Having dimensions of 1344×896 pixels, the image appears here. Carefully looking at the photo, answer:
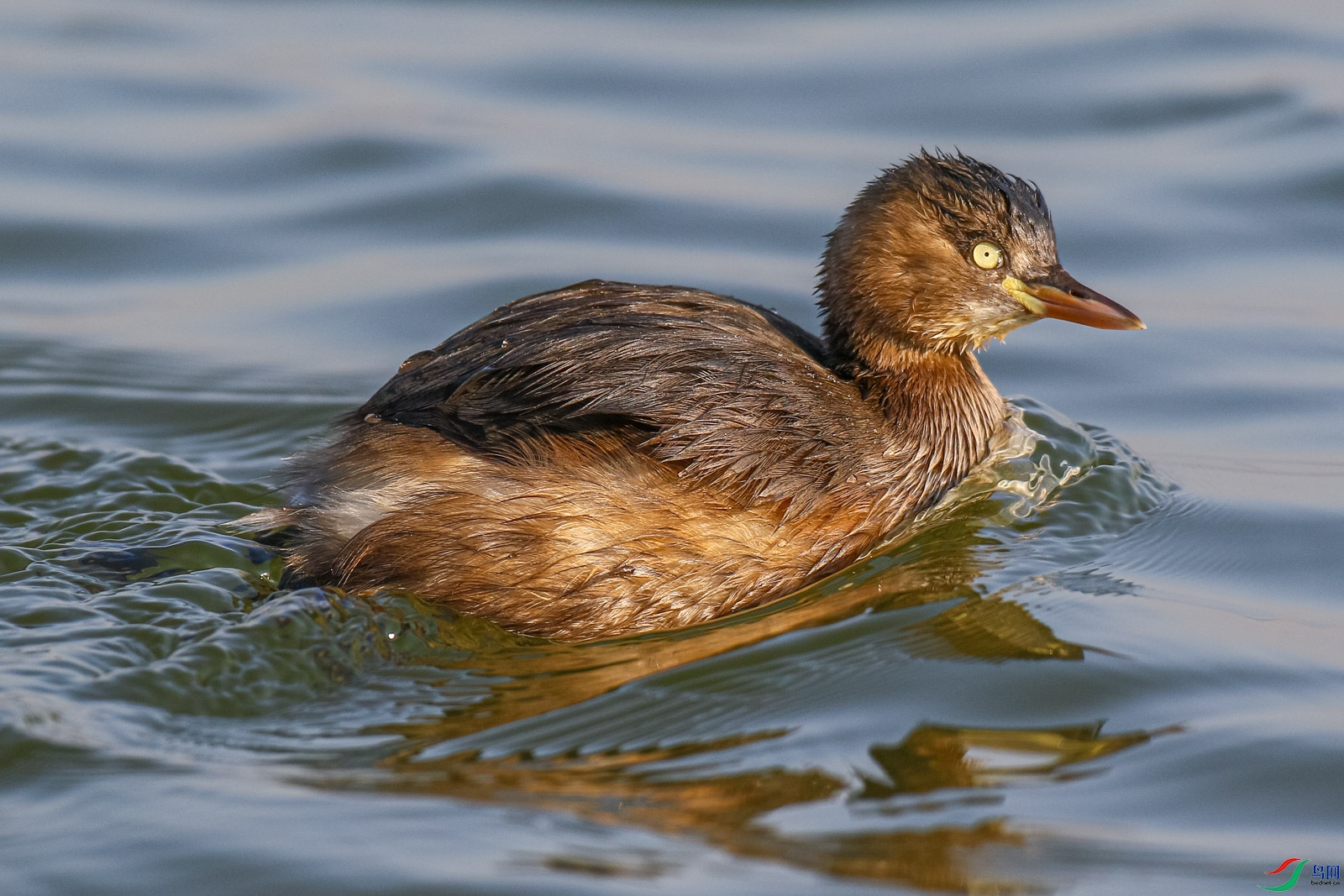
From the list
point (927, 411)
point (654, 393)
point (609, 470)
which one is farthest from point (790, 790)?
point (927, 411)

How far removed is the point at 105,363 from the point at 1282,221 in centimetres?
584

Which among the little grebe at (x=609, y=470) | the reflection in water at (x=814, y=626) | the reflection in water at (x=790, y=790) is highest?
the little grebe at (x=609, y=470)

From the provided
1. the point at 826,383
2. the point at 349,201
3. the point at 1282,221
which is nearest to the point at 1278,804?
the point at 826,383

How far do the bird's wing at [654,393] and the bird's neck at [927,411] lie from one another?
0.57 ft

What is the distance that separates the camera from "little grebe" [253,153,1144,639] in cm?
519

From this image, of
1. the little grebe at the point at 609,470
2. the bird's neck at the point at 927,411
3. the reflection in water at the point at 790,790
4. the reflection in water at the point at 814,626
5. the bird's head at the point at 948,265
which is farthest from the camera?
the bird's head at the point at 948,265

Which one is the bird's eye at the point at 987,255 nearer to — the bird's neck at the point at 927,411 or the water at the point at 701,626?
the bird's neck at the point at 927,411

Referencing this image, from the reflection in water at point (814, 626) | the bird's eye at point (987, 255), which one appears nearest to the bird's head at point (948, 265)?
the bird's eye at point (987, 255)

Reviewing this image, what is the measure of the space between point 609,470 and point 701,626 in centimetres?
56

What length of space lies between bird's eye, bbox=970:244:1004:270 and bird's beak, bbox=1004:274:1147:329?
75 millimetres

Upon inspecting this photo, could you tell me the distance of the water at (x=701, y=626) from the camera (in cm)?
423

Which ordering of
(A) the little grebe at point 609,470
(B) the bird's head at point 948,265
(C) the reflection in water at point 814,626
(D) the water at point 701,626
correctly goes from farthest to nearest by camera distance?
(B) the bird's head at point 948,265 → (A) the little grebe at point 609,470 → (C) the reflection in water at point 814,626 → (D) the water at point 701,626

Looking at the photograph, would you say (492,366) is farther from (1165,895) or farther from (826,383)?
(1165,895)

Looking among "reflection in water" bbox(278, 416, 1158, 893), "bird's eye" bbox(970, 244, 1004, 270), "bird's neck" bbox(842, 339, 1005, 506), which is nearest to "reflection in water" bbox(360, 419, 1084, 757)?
"reflection in water" bbox(278, 416, 1158, 893)
